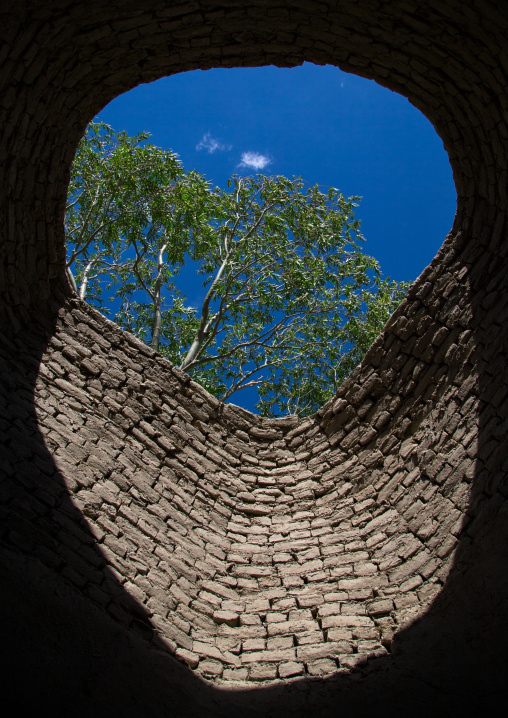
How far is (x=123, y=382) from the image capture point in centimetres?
438

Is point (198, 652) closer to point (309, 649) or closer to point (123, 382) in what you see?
point (309, 649)

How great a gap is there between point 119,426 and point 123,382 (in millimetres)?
440

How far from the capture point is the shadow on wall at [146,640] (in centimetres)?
244

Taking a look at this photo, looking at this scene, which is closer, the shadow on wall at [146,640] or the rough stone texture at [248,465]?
the shadow on wall at [146,640]

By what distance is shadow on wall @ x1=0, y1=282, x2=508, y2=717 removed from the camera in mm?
2436

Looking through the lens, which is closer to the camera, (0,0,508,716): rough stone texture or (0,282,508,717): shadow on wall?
(0,282,508,717): shadow on wall

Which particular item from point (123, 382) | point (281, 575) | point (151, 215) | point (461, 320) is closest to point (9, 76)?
point (123, 382)

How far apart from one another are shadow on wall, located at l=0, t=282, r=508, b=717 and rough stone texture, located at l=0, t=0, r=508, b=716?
0.01 meters

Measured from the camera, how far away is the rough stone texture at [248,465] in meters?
2.67

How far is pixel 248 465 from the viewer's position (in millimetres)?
4777

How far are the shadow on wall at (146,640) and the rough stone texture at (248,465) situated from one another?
1 centimetres

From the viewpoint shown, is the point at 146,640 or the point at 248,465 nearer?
the point at 146,640

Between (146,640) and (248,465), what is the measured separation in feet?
6.69

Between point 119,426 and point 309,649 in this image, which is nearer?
point 309,649
